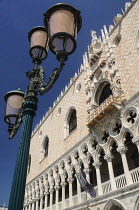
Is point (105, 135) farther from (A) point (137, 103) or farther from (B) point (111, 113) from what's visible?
(A) point (137, 103)

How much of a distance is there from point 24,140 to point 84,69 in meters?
11.8

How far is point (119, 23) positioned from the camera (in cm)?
1149

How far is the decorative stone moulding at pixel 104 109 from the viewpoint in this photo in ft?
30.4

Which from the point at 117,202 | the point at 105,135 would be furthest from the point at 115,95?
the point at 117,202

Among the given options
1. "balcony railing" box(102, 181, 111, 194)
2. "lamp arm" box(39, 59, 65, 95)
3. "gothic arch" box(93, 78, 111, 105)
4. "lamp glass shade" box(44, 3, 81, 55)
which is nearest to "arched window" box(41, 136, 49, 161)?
"gothic arch" box(93, 78, 111, 105)

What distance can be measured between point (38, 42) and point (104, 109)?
22.6ft

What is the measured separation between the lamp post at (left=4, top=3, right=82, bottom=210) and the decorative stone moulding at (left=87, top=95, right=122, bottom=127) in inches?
248

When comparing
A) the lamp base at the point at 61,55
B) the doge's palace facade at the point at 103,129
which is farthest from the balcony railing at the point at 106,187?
the lamp base at the point at 61,55

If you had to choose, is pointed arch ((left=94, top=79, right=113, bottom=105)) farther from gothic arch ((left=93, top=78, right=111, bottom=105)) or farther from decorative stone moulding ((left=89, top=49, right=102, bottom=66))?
decorative stone moulding ((left=89, top=49, right=102, bottom=66))

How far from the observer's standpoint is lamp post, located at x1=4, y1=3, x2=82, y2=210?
226 centimetres

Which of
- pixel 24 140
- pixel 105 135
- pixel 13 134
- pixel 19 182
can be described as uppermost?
pixel 105 135

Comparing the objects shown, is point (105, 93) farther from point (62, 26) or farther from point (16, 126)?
point (62, 26)

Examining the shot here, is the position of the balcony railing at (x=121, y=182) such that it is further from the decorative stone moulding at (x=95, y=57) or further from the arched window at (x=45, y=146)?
the arched window at (x=45, y=146)

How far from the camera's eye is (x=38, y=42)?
11.2ft
